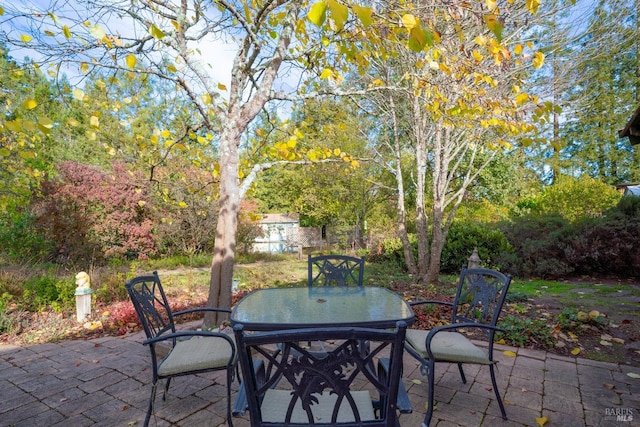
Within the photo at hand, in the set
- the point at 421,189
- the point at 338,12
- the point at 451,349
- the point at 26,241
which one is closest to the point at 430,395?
the point at 451,349

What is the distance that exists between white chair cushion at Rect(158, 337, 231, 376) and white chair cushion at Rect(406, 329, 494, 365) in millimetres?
1293

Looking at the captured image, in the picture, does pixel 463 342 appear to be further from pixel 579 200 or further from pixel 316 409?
pixel 579 200

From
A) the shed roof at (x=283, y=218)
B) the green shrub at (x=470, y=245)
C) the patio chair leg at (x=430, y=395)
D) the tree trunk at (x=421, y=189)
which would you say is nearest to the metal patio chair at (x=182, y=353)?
the patio chair leg at (x=430, y=395)

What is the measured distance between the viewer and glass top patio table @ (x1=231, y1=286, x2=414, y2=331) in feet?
6.15

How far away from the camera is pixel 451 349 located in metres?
2.12

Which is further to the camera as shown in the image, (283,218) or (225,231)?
(283,218)

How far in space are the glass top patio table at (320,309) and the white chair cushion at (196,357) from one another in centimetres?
29

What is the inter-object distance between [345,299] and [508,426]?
4.11 feet

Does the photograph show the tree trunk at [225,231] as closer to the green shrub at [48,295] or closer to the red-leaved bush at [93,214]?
the green shrub at [48,295]

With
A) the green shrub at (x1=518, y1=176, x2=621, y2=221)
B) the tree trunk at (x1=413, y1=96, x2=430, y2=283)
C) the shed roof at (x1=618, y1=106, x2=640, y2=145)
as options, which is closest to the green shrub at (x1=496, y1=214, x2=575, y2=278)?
the green shrub at (x1=518, y1=176, x2=621, y2=221)

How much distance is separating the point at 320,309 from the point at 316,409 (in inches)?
31.6

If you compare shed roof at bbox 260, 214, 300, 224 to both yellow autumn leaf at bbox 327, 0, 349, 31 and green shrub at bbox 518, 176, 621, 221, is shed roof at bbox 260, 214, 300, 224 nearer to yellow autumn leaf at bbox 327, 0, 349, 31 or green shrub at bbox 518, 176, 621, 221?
green shrub at bbox 518, 176, 621, 221

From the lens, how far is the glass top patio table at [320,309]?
6.15ft

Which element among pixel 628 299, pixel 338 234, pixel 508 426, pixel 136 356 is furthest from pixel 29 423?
pixel 338 234
